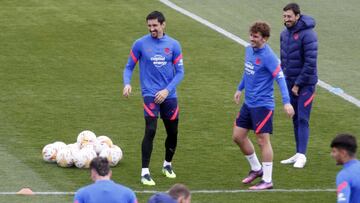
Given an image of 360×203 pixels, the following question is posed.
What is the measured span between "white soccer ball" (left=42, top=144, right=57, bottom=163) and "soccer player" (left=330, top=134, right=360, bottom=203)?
688 cm

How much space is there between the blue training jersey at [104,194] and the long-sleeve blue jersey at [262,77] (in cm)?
503

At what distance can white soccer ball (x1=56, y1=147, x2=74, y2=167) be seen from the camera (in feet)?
53.0

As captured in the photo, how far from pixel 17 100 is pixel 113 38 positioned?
559 cm

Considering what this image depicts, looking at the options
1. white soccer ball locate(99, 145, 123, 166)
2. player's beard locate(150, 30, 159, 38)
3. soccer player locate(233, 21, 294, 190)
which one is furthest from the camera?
white soccer ball locate(99, 145, 123, 166)

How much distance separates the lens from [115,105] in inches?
830

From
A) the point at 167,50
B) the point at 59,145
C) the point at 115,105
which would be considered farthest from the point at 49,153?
the point at 115,105

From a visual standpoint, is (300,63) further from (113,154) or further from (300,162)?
(113,154)

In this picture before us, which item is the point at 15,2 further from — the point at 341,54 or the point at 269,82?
the point at 269,82

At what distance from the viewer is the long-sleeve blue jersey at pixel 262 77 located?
48.6ft

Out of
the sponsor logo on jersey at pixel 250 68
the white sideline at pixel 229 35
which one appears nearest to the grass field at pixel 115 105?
the white sideline at pixel 229 35

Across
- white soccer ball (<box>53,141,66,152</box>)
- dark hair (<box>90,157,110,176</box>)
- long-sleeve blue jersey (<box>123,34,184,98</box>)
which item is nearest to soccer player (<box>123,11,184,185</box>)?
long-sleeve blue jersey (<box>123,34,184,98</box>)

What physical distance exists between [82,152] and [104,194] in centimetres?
599

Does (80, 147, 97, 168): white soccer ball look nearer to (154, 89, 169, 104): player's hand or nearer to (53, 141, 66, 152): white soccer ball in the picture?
(53, 141, 66, 152): white soccer ball

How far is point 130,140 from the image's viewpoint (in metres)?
18.3
